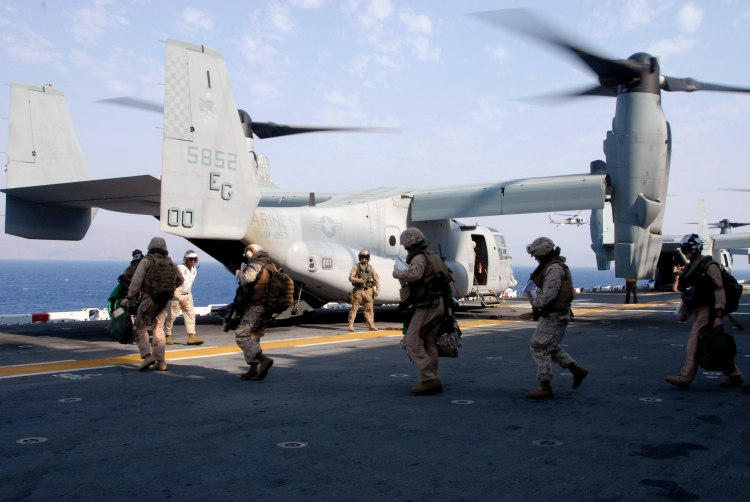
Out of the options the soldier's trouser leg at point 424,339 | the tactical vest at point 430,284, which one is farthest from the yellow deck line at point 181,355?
the tactical vest at point 430,284

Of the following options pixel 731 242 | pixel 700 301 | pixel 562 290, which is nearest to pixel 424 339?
pixel 562 290

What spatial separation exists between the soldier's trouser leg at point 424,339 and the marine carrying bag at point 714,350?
3146mm

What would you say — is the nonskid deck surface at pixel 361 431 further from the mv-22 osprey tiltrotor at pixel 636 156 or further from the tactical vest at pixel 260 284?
the mv-22 osprey tiltrotor at pixel 636 156

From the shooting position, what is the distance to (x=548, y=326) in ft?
23.7

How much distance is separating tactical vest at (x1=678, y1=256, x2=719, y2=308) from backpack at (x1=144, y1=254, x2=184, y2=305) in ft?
21.5

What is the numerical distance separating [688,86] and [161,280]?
14.9 meters

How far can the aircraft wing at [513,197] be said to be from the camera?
16422mm

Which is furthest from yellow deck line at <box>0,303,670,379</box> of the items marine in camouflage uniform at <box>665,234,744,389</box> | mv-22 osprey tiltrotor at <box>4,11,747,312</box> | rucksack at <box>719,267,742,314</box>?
rucksack at <box>719,267,742,314</box>

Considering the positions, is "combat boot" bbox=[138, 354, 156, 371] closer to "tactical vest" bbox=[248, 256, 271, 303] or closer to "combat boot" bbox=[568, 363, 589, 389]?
"tactical vest" bbox=[248, 256, 271, 303]

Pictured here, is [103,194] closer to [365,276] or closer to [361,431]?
[365,276]

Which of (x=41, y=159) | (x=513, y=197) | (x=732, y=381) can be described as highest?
(x=41, y=159)

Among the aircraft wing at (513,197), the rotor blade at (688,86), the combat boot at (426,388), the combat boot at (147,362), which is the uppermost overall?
the rotor blade at (688,86)

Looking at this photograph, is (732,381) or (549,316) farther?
(732,381)

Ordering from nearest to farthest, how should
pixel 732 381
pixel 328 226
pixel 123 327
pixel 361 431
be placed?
1. pixel 361 431
2. pixel 732 381
3. pixel 123 327
4. pixel 328 226
